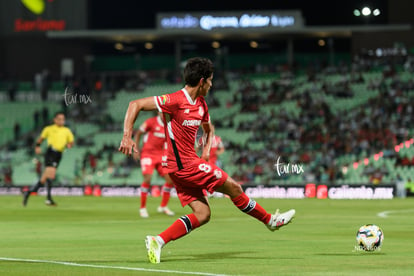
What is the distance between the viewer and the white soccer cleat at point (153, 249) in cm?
1227

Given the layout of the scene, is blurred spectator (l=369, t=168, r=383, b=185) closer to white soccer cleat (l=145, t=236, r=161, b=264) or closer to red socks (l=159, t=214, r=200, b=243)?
red socks (l=159, t=214, r=200, b=243)

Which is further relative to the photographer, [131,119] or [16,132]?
[16,132]

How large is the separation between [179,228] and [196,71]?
2077 mm

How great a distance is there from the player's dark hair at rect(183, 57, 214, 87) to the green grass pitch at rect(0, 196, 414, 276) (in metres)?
2.38

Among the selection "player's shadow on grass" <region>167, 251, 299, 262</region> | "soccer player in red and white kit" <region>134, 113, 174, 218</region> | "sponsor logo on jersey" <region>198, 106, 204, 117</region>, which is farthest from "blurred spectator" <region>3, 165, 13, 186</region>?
"sponsor logo on jersey" <region>198, 106, 204, 117</region>

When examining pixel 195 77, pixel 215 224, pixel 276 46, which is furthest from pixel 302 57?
pixel 195 77

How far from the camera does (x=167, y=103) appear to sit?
12.7 m

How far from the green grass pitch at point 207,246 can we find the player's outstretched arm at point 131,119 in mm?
1460

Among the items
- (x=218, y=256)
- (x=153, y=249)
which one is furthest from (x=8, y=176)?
(x=153, y=249)

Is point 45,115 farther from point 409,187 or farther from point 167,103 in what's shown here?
point 167,103

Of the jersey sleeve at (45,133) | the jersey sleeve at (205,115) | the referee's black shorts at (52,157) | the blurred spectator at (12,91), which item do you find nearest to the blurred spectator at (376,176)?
the referee's black shorts at (52,157)

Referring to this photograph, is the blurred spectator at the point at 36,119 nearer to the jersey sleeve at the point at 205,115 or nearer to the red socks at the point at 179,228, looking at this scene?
the jersey sleeve at the point at 205,115

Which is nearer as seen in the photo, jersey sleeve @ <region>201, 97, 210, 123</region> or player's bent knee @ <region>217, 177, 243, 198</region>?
player's bent knee @ <region>217, 177, 243, 198</region>

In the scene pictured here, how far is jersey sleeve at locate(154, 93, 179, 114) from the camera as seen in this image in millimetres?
12610
